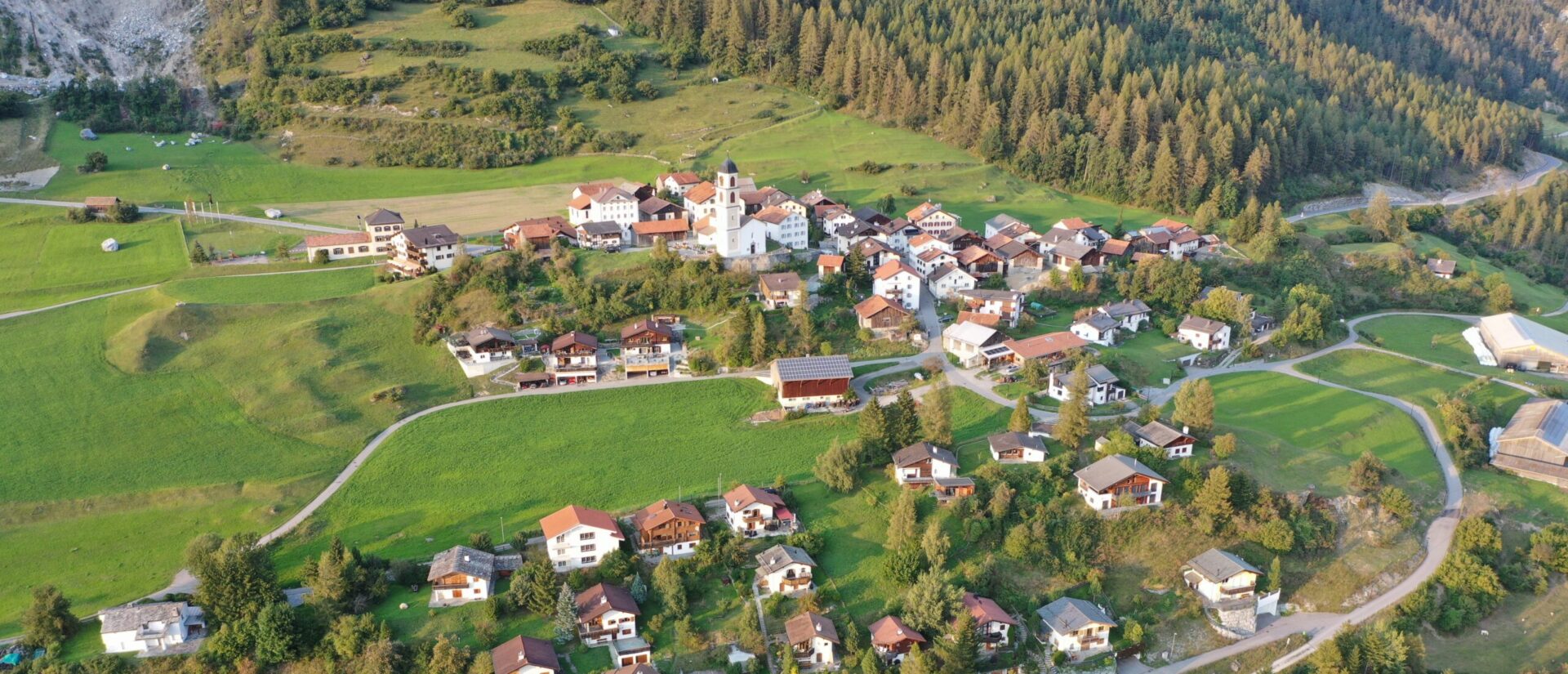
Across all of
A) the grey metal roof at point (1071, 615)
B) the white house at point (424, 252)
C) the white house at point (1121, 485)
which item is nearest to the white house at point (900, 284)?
the white house at point (1121, 485)

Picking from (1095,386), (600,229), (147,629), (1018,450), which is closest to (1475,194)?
(1095,386)

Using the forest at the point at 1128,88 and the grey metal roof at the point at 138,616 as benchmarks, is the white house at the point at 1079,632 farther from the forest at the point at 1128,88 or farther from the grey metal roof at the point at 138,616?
the forest at the point at 1128,88

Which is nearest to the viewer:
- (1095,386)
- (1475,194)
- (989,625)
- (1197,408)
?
(989,625)

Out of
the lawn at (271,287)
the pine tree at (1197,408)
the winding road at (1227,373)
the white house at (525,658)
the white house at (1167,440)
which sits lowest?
the winding road at (1227,373)

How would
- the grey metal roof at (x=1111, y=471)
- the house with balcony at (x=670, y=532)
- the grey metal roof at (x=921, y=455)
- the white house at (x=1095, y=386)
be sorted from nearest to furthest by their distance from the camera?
1. the house with balcony at (x=670, y=532)
2. the grey metal roof at (x=1111, y=471)
3. the grey metal roof at (x=921, y=455)
4. the white house at (x=1095, y=386)

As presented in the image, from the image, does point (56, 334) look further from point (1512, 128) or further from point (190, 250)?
point (1512, 128)

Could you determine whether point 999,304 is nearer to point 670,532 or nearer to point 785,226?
point 785,226

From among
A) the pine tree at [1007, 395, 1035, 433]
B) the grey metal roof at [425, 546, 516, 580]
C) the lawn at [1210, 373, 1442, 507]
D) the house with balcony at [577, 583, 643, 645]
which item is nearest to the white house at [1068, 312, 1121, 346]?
the lawn at [1210, 373, 1442, 507]

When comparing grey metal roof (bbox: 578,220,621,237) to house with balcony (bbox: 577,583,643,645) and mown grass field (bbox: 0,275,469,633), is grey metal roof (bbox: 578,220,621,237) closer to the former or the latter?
mown grass field (bbox: 0,275,469,633)
